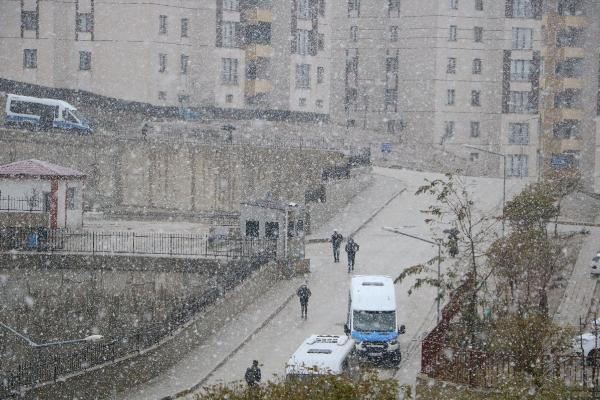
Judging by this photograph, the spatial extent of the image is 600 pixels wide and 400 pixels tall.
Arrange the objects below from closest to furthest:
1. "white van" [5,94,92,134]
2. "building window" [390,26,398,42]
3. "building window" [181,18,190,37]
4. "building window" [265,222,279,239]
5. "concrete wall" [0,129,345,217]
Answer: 1. "building window" [265,222,279,239]
2. "concrete wall" [0,129,345,217]
3. "white van" [5,94,92,134]
4. "building window" [181,18,190,37]
5. "building window" [390,26,398,42]

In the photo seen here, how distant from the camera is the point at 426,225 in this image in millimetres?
47000

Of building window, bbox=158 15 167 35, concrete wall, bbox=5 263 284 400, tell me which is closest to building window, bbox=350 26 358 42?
building window, bbox=158 15 167 35

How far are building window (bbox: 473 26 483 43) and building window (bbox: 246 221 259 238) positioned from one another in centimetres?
4020

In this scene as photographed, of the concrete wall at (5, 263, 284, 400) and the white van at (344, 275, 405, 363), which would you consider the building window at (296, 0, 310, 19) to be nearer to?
the concrete wall at (5, 263, 284, 400)

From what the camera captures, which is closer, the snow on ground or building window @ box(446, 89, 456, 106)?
the snow on ground

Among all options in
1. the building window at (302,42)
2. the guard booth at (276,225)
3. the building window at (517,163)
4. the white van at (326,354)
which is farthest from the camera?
the building window at (517,163)

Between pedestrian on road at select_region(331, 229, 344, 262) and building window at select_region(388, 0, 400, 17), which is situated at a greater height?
building window at select_region(388, 0, 400, 17)

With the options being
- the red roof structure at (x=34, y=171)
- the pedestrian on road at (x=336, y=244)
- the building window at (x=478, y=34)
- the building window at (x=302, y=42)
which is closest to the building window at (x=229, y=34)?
the building window at (x=302, y=42)

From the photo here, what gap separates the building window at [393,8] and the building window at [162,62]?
63.2 ft

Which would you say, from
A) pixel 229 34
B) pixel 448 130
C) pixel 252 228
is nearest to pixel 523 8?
pixel 448 130

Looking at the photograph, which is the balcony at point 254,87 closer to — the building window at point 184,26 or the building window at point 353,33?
the building window at point 184,26

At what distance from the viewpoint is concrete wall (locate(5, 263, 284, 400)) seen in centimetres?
2711

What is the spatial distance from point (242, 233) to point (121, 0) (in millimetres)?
28654

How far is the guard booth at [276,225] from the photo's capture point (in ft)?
130
